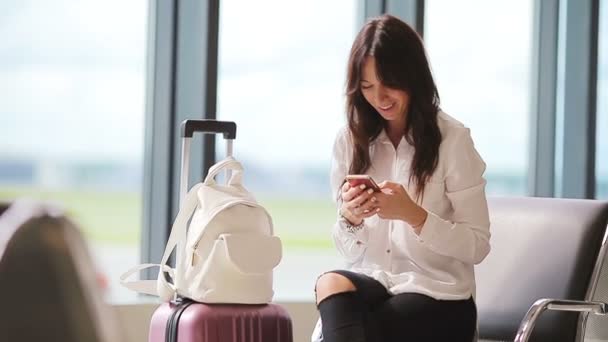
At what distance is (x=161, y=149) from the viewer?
409 centimetres

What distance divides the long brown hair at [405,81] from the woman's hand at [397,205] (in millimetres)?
144

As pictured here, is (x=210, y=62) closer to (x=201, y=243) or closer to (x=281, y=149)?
(x=201, y=243)

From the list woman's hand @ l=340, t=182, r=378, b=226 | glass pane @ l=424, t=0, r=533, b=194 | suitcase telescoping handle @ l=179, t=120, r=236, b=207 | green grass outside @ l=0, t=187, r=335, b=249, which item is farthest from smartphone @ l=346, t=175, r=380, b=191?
green grass outside @ l=0, t=187, r=335, b=249

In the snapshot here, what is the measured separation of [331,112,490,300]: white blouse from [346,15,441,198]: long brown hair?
3cm

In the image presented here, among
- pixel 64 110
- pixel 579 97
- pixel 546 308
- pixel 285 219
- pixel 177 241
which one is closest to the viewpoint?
pixel 546 308

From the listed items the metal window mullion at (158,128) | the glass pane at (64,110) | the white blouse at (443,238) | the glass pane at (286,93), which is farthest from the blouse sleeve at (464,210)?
the glass pane at (286,93)

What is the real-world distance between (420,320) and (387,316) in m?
0.07

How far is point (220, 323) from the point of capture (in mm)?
2688

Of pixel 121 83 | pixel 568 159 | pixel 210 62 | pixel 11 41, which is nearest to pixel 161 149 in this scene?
pixel 210 62

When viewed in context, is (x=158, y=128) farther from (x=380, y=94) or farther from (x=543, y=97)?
(x=543, y=97)

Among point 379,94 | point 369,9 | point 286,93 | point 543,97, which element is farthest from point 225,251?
point 286,93

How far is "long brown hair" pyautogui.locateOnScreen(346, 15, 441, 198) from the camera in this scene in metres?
2.66

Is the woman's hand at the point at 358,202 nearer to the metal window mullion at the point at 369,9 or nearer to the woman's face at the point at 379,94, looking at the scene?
the woman's face at the point at 379,94

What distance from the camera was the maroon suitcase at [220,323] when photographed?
8.76 ft
